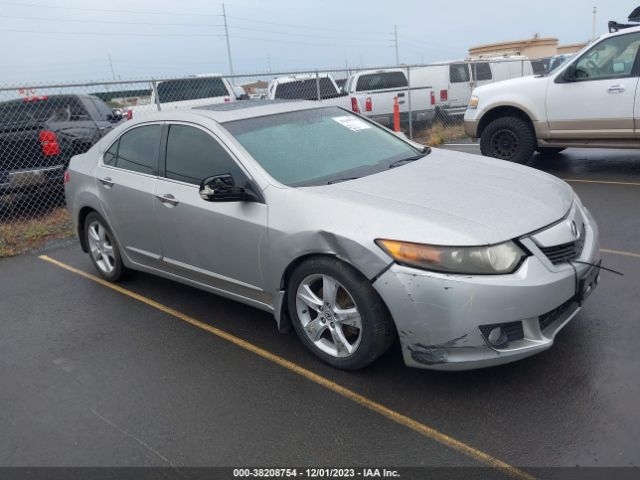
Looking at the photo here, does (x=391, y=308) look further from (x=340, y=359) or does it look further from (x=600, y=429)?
(x=600, y=429)

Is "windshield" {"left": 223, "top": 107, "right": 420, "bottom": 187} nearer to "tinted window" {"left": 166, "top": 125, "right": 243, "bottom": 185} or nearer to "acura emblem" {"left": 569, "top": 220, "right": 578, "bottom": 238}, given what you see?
"tinted window" {"left": 166, "top": 125, "right": 243, "bottom": 185}

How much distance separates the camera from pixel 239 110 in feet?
14.9

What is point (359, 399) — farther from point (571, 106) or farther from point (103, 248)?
point (571, 106)

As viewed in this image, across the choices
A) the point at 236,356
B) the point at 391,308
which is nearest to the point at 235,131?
the point at 236,356

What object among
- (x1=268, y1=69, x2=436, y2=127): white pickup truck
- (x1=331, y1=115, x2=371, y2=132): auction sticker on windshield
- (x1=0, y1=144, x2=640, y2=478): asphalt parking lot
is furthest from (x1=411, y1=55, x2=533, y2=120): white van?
(x1=0, y1=144, x2=640, y2=478): asphalt parking lot

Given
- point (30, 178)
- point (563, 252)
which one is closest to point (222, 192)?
point (563, 252)

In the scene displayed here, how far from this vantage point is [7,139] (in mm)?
7910

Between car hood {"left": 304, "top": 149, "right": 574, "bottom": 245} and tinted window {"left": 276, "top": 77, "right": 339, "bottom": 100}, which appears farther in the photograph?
tinted window {"left": 276, "top": 77, "right": 339, "bottom": 100}

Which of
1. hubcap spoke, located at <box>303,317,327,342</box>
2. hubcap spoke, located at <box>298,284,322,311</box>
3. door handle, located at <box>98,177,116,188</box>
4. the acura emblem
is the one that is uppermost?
door handle, located at <box>98,177,116,188</box>

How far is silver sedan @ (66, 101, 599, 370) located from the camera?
9.95ft

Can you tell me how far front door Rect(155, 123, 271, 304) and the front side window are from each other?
5960 millimetres

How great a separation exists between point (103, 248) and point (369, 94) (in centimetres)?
990

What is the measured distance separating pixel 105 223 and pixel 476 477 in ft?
12.5

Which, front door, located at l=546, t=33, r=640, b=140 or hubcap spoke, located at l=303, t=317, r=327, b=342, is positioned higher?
front door, located at l=546, t=33, r=640, b=140
